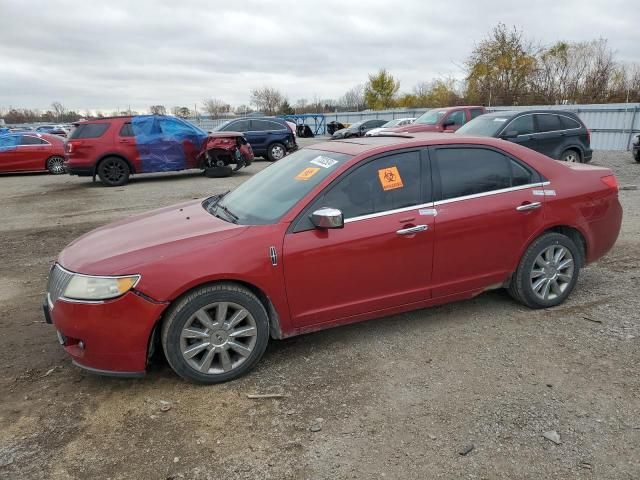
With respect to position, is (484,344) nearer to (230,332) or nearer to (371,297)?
(371,297)

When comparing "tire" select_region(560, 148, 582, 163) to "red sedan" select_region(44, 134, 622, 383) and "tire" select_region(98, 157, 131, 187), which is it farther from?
"tire" select_region(98, 157, 131, 187)

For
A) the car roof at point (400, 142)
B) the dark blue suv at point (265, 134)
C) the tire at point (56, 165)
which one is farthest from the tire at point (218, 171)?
the car roof at point (400, 142)

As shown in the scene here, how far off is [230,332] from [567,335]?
2588 mm

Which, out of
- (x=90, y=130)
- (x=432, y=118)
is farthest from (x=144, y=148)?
(x=432, y=118)

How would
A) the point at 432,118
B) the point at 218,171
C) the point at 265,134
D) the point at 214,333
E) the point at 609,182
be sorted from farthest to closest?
the point at 265,134 < the point at 432,118 < the point at 218,171 < the point at 609,182 < the point at 214,333

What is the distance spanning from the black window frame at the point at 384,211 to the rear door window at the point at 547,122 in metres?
8.38

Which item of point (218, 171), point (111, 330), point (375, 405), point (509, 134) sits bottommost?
Result: point (375, 405)

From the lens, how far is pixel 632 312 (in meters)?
4.06

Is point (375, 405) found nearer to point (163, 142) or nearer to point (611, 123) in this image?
point (163, 142)

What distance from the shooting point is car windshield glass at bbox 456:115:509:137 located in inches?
415

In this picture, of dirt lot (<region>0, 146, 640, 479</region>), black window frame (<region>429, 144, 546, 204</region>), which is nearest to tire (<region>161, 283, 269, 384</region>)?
dirt lot (<region>0, 146, 640, 479</region>)

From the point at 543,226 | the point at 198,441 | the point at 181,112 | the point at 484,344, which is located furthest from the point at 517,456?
the point at 181,112

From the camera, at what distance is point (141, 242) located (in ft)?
10.9

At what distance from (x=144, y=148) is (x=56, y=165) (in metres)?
6.09
